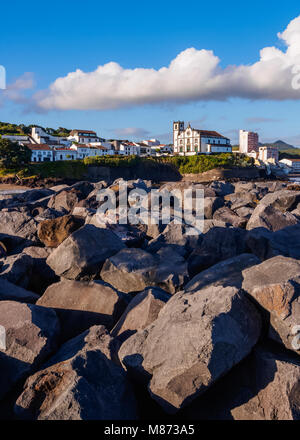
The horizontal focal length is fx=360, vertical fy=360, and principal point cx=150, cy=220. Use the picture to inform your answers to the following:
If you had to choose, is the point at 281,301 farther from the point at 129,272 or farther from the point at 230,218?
the point at 230,218

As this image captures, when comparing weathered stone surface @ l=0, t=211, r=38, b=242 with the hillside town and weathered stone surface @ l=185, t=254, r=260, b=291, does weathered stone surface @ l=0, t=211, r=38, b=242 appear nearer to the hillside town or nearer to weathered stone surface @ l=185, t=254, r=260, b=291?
weathered stone surface @ l=185, t=254, r=260, b=291

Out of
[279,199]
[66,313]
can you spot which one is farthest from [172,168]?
[66,313]

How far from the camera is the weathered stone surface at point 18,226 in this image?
10867mm

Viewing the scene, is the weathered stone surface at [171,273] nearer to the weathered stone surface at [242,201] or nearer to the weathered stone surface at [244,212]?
the weathered stone surface at [244,212]

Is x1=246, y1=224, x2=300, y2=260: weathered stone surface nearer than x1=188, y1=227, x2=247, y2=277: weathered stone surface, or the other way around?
x1=188, y1=227, x2=247, y2=277: weathered stone surface

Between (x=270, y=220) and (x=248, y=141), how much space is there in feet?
335

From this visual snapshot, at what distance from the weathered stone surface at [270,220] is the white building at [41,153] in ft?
217

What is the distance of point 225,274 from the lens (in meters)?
6.25

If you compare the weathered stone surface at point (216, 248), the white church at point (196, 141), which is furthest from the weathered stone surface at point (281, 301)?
the white church at point (196, 141)

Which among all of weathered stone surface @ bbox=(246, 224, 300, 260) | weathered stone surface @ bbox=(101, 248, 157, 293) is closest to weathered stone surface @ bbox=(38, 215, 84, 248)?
weathered stone surface @ bbox=(101, 248, 157, 293)

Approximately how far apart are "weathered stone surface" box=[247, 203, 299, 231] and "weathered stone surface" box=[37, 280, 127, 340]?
5.89m

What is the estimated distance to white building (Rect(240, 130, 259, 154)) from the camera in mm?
106250

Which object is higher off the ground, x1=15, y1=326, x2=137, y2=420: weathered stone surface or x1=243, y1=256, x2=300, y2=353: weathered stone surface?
x1=243, y1=256, x2=300, y2=353: weathered stone surface

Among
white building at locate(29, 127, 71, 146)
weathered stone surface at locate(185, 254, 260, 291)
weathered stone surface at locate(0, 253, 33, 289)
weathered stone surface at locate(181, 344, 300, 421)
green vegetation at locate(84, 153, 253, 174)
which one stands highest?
white building at locate(29, 127, 71, 146)
